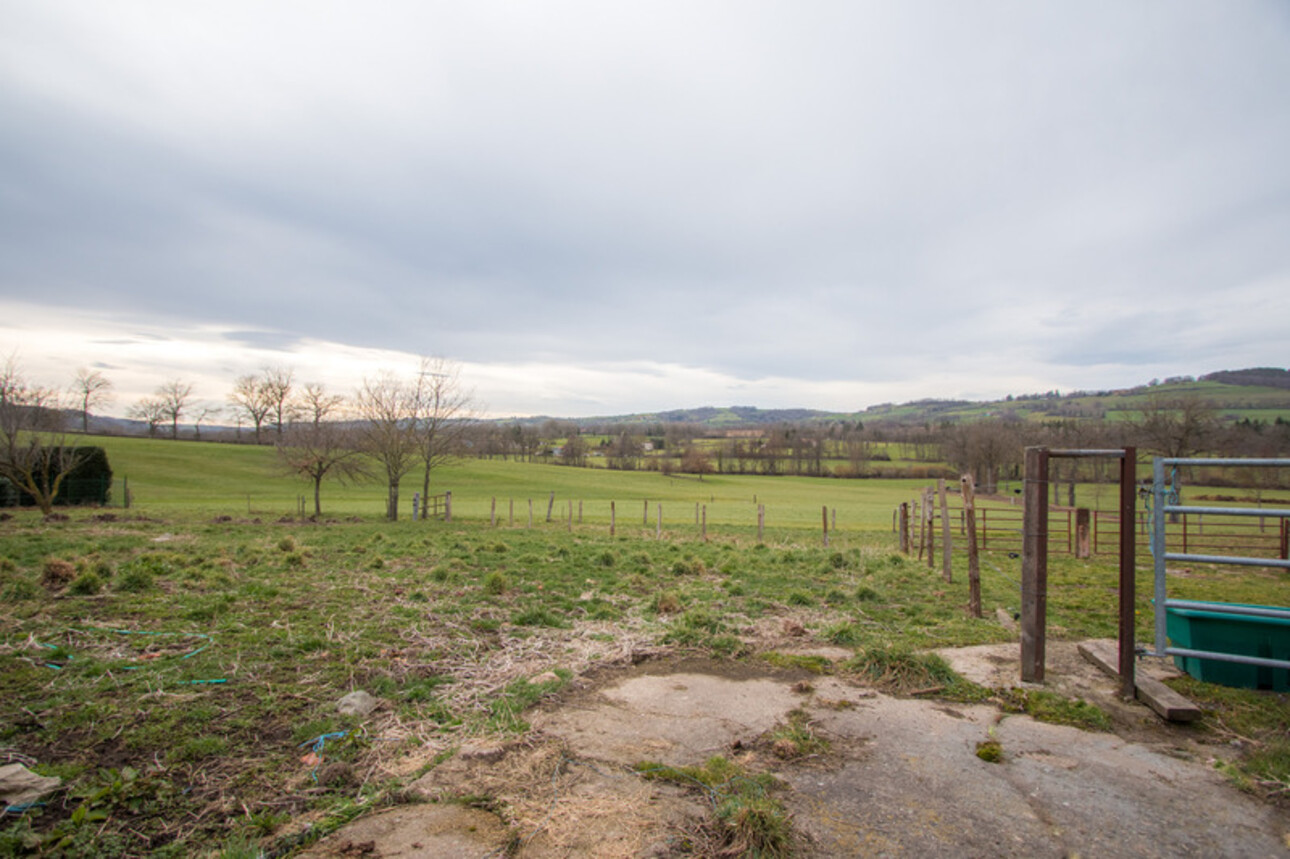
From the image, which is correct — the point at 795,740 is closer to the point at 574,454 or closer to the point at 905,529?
the point at 905,529

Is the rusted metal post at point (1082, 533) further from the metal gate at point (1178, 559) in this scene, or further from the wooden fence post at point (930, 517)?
the metal gate at point (1178, 559)

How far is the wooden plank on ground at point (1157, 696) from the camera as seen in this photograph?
15.5ft

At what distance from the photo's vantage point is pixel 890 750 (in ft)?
14.4

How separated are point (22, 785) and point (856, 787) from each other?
208 inches

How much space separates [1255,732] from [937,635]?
3234 millimetres

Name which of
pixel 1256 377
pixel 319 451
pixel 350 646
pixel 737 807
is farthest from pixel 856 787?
pixel 1256 377

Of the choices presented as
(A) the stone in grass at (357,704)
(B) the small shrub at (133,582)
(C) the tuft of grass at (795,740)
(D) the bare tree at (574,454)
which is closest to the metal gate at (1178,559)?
(C) the tuft of grass at (795,740)

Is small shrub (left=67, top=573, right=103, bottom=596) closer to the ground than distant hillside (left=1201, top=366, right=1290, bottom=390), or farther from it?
closer to the ground

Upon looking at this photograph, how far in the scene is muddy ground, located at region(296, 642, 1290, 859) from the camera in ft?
10.6

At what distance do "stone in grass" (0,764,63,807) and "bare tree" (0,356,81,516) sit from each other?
27724mm

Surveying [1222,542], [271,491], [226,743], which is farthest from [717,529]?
[271,491]

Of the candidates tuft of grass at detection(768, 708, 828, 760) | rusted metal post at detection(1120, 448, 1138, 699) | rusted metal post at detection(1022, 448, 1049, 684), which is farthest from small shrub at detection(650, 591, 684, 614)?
rusted metal post at detection(1120, 448, 1138, 699)

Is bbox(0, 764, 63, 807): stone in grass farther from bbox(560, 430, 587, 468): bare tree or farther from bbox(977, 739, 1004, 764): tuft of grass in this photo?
bbox(560, 430, 587, 468): bare tree

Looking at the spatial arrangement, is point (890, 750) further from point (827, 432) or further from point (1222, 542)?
point (827, 432)
